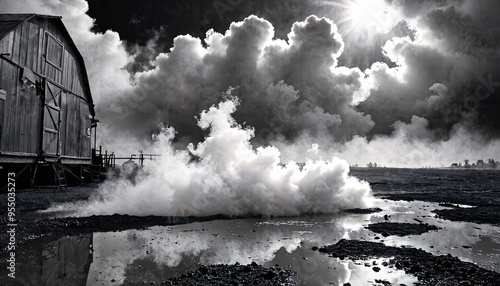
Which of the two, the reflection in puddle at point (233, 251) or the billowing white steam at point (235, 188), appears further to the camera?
the billowing white steam at point (235, 188)

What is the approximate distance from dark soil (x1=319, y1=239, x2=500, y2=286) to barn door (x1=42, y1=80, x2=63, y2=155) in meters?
19.9

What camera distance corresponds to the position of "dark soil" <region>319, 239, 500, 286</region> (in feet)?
22.1

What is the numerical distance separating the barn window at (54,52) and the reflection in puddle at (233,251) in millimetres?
16466

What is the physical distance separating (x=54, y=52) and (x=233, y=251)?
20.8 meters

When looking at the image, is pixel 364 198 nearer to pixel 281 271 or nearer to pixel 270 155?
pixel 270 155

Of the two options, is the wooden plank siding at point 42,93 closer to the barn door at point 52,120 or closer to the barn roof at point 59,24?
the barn door at point 52,120

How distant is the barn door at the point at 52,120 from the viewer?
21.0 m

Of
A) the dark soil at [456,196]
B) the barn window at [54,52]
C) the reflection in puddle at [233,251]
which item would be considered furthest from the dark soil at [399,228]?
the barn window at [54,52]

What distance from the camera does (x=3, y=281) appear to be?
19.5ft

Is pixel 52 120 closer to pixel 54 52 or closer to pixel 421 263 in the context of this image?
pixel 54 52

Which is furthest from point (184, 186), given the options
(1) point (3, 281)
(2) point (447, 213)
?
(2) point (447, 213)

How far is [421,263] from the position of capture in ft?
25.6

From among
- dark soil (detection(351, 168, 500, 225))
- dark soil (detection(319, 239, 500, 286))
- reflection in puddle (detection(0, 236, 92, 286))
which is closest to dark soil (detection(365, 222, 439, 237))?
dark soil (detection(319, 239, 500, 286))

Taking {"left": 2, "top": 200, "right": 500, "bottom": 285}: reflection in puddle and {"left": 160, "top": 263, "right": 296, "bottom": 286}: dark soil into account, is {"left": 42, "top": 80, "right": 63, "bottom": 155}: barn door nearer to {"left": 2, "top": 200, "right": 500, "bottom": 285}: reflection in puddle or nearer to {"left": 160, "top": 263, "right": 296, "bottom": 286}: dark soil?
{"left": 2, "top": 200, "right": 500, "bottom": 285}: reflection in puddle
